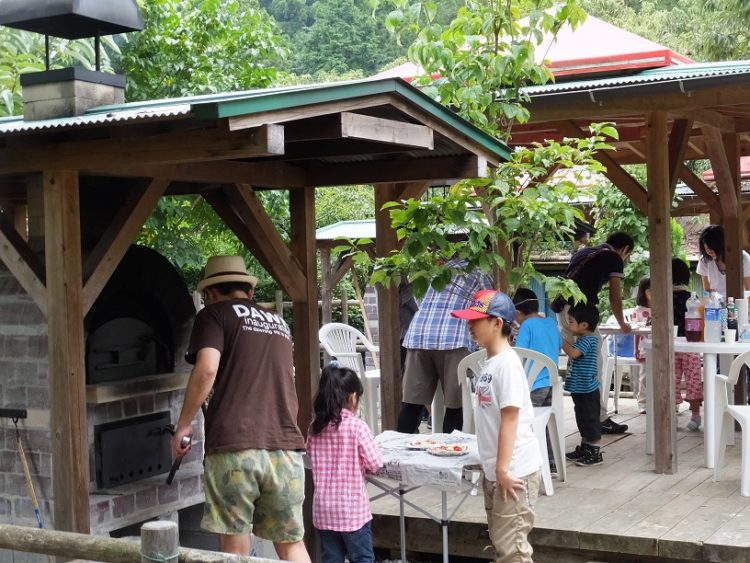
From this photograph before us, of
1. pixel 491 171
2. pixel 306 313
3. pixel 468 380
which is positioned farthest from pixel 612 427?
pixel 306 313

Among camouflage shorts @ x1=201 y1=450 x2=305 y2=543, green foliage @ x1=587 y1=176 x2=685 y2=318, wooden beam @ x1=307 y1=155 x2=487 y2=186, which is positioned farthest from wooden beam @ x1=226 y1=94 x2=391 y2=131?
green foliage @ x1=587 y1=176 x2=685 y2=318

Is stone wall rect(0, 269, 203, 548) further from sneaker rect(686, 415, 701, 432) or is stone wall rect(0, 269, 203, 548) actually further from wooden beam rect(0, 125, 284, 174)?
sneaker rect(686, 415, 701, 432)

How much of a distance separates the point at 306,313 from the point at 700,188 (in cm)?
429

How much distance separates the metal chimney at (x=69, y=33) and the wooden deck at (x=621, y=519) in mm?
2868

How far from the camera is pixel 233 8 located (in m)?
11.4

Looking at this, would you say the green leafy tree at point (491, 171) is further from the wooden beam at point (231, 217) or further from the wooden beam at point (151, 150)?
the wooden beam at point (151, 150)

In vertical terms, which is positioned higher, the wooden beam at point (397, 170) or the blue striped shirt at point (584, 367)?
the wooden beam at point (397, 170)

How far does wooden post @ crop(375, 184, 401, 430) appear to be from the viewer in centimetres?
739

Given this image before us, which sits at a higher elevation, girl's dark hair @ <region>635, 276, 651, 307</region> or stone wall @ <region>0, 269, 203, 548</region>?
girl's dark hair @ <region>635, 276, 651, 307</region>

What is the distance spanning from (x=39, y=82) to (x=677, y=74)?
12.7 feet

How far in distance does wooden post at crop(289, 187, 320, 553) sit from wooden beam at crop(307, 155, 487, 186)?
173 millimetres

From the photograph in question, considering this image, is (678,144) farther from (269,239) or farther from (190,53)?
(190,53)

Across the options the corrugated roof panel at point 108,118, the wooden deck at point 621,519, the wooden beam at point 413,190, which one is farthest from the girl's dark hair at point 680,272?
the corrugated roof panel at point 108,118

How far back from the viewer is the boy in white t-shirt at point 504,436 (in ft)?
14.7
